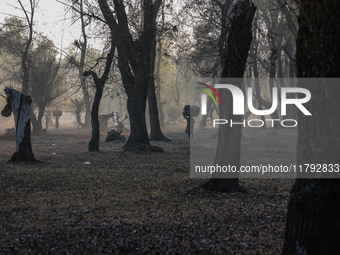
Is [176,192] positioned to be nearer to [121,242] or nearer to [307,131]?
[121,242]

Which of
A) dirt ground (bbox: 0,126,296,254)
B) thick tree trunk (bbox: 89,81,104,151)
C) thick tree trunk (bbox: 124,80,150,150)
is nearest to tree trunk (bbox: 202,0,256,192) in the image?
dirt ground (bbox: 0,126,296,254)

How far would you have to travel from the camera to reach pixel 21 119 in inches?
623

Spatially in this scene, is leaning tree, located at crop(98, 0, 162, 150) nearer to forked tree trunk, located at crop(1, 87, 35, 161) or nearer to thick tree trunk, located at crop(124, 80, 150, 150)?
thick tree trunk, located at crop(124, 80, 150, 150)

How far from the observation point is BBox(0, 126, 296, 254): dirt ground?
262 inches

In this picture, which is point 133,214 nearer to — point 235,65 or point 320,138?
point 235,65

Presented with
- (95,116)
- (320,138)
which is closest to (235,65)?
(320,138)

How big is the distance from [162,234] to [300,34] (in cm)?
378

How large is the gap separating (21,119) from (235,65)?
8932 millimetres

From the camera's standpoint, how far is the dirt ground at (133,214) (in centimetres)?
665

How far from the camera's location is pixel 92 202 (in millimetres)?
9695

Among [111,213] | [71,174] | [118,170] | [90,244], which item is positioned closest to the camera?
[90,244]

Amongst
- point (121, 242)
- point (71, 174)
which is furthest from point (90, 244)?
point (71, 174)

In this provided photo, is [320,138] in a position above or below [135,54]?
below

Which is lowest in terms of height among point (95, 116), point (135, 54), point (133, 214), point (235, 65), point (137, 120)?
point (133, 214)
